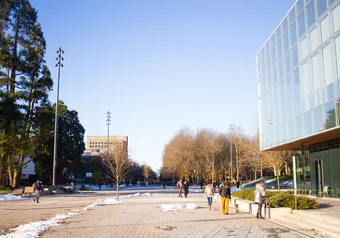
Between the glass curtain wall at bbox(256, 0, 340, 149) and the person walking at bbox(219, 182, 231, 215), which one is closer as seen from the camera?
the person walking at bbox(219, 182, 231, 215)

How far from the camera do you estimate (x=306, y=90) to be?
22438mm

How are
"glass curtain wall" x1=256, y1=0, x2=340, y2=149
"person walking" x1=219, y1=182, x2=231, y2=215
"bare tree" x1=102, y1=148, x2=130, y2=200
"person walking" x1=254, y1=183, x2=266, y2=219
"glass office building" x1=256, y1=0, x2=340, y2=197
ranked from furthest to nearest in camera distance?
"bare tree" x1=102, y1=148, x2=130, y2=200 → "glass office building" x1=256, y1=0, x2=340, y2=197 → "glass curtain wall" x1=256, y1=0, x2=340, y2=149 → "person walking" x1=219, y1=182, x2=231, y2=215 → "person walking" x1=254, y1=183, x2=266, y2=219

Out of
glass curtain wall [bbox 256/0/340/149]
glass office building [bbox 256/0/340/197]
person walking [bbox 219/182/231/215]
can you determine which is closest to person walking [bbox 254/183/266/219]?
person walking [bbox 219/182/231/215]

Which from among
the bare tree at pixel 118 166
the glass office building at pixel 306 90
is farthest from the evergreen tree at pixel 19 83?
the glass office building at pixel 306 90

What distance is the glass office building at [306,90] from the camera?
63.6 ft

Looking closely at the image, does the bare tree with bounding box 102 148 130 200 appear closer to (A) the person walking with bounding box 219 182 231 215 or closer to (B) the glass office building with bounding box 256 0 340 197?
(B) the glass office building with bounding box 256 0 340 197

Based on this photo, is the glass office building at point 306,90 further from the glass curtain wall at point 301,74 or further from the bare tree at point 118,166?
the bare tree at point 118,166

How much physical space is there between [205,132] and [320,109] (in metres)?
53.4

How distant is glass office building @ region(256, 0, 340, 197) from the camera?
63.6 feet

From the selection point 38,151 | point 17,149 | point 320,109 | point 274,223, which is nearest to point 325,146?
point 320,109

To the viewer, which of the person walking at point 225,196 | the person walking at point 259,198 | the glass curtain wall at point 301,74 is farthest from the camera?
the glass curtain wall at point 301,74

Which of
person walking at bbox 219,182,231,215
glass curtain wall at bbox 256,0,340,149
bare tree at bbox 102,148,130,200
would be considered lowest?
person walking at bbox 219,182,231,215

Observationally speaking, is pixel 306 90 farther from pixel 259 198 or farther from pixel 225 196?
pixel 259 198

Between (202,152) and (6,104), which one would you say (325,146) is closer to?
(6,104)
